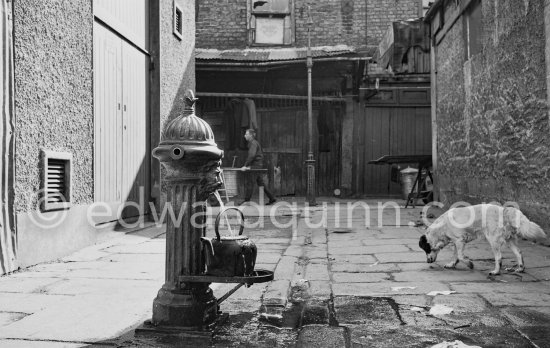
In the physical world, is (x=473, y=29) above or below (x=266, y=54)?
below

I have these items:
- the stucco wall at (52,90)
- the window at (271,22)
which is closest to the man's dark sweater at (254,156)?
the window at (271,22)

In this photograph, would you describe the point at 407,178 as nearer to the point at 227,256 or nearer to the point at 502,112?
the point at 502,112

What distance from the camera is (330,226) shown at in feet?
27.8

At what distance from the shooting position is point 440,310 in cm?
321

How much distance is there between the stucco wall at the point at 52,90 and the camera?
4.68 metres

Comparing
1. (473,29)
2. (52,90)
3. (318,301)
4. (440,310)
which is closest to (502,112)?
(473,29)

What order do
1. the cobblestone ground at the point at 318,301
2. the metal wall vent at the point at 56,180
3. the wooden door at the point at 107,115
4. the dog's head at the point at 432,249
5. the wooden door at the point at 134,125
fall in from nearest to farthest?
the cobblestone ground at the point at 318,301
the dog's head at the point at 432,249
the metal wall vent at the point at 56,180
the wooden door at the point at 107,115
the wooden door at the point at 134,125

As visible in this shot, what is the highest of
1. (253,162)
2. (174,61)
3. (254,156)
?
(174,61)

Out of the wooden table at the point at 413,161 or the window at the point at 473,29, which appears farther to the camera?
the wooden table at the point at 413,161

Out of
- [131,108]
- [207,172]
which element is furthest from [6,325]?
[131,108]

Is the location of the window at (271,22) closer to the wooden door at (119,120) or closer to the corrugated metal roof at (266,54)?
the corrugated metal roof at (266,54)

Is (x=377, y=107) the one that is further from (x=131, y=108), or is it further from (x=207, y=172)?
(x=207, y=172)

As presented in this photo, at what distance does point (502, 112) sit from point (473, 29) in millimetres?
1913

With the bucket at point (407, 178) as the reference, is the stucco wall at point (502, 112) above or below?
above
